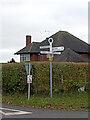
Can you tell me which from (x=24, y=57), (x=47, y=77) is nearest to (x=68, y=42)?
(x=24, y=57)

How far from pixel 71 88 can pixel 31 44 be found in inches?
1153

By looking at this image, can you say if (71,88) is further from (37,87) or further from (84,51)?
(84,51)

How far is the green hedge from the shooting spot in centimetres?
1564

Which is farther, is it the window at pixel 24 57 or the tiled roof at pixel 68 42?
the window at pixel 24 57

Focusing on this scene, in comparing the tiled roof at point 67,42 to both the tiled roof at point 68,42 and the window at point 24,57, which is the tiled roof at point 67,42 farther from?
the window at point 24,57

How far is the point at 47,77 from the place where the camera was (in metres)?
15.7

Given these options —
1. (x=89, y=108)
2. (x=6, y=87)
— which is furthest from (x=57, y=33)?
(x=89, y=108)

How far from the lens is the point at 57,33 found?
134 ft

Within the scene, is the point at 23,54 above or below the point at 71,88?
above

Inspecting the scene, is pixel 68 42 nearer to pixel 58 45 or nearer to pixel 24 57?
pixel 58 45

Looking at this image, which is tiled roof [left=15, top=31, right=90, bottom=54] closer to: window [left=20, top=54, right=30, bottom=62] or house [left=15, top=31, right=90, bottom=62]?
house [left=15, top=31, right=90, bottom=62]

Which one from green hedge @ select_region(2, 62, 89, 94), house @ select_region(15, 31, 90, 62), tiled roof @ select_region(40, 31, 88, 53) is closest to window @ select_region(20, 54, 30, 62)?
house @ select_region(15, 31, 90, 62)

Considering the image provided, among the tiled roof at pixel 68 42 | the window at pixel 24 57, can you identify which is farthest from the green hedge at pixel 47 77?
the window at pixel 24 57

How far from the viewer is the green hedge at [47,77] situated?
616 inches
